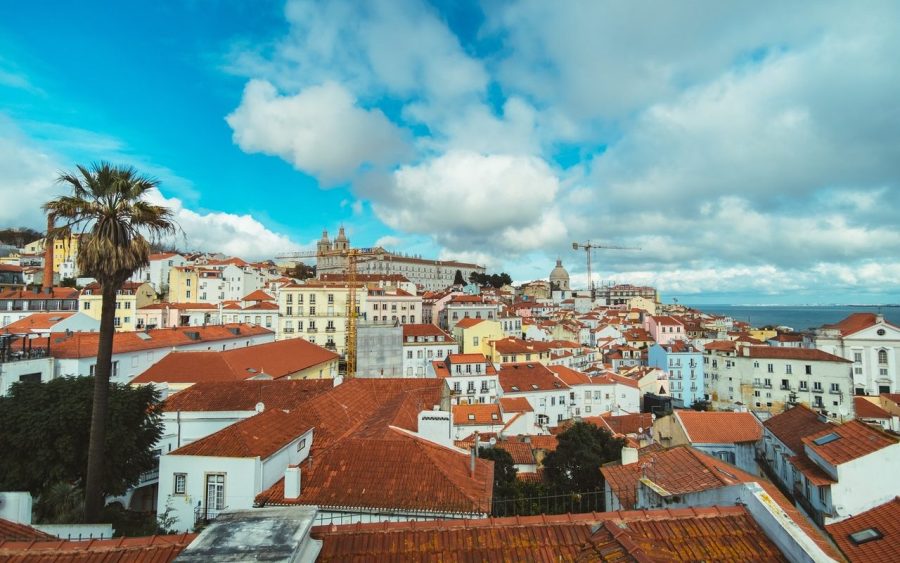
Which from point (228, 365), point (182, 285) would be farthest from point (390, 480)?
point (182, 285)

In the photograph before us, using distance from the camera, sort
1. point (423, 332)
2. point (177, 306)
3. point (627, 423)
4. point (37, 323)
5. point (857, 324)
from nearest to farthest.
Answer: point (627, 423) < point (37, 323) < point (423, 332) < point (857, 324) < point (177, 306)

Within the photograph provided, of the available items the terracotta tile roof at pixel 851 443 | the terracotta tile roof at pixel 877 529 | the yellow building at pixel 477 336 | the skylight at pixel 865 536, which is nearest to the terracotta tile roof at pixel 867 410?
the yellow building at pixel 477 336

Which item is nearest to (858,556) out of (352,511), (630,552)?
(630,552)

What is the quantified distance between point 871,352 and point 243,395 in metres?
64.5

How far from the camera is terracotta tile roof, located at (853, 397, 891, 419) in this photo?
37219mm

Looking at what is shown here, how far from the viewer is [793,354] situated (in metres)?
45.7

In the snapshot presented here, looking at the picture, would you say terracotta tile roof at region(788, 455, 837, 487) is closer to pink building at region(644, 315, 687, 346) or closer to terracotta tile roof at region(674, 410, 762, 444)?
terracotta tile roof at region(674, 410, 762, 444)

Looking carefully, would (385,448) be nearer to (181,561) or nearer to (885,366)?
(181,561)

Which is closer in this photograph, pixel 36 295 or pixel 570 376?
pixel 570 376

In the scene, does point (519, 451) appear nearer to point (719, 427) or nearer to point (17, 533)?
point (719, 427)

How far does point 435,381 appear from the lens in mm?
23391

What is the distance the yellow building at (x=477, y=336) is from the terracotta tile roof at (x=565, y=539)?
4469 cm

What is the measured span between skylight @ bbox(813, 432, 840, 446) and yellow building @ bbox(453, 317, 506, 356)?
40.8 m

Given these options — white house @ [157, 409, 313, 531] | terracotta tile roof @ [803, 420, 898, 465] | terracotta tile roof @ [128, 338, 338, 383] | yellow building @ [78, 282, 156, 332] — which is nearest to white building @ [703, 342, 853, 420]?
terracotta tile roof @ [803, 420, 898, 465]
